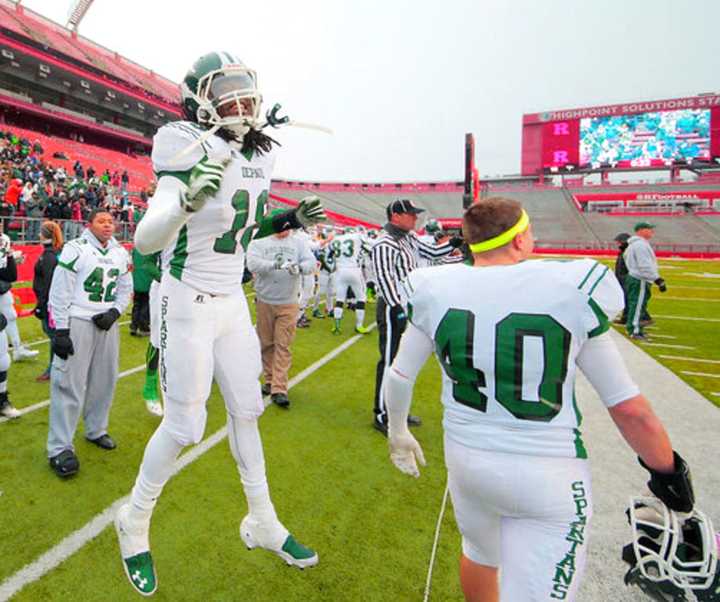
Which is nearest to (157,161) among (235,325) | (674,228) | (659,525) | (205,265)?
(205,265)

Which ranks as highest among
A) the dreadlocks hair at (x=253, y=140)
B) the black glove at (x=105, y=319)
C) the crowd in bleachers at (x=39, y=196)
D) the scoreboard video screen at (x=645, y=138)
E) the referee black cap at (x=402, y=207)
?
the scoreboard video screen at (x=645, y=138)

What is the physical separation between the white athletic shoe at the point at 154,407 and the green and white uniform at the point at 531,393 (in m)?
3.96

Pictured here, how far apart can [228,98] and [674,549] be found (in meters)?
2.40

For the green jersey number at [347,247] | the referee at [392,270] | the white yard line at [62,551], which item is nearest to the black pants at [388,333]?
the referee at [392,270]

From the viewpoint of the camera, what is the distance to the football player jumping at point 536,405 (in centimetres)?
143

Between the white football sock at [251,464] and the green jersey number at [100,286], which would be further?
the green jersey number at [100,286]

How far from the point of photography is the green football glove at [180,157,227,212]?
178cm

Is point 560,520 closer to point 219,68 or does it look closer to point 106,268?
point 219,68

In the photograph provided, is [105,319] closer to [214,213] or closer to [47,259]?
[214,213]

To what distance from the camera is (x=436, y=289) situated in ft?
5.21

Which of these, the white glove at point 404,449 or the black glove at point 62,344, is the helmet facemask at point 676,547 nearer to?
the white glove at point 404,449

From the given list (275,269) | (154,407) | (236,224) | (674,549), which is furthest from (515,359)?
(154,407)

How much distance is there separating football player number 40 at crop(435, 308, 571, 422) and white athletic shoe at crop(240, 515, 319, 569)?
1514 mm

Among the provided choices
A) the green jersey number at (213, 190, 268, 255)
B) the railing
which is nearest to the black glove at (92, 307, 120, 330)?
the green jersey number at (213, 190, 268, 255)
